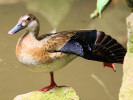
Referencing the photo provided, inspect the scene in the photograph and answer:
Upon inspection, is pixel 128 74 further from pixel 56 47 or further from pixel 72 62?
pixel 72 62

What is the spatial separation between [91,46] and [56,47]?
0.14m

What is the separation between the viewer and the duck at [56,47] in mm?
1064

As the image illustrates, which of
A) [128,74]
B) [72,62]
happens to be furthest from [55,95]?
[72,62]

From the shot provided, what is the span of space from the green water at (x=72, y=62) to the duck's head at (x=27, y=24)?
25.7 inches

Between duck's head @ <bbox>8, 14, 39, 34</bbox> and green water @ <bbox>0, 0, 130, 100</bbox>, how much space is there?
65cm

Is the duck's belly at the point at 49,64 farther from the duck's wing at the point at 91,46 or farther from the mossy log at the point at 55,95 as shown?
the mossy log at the point at 55,95

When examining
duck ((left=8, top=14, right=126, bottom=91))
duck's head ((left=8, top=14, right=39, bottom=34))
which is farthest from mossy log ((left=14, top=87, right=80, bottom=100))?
duck's head ((left=8, top=14, right=39, bottom=34))

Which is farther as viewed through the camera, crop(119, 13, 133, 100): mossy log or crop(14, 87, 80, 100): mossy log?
crop(14, 87, 80, 100): mossy log

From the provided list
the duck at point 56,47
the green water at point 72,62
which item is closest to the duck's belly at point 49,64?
the duck at point 56,47

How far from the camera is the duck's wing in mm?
1085

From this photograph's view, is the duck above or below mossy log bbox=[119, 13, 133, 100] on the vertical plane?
above

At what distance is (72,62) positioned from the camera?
198 centimetres

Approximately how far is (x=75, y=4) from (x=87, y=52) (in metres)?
1.90

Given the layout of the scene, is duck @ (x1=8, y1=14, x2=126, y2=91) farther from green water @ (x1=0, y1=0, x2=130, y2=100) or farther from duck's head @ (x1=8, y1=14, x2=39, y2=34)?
green water @ (x1=0, y1=0, x2=130, y2=100)
